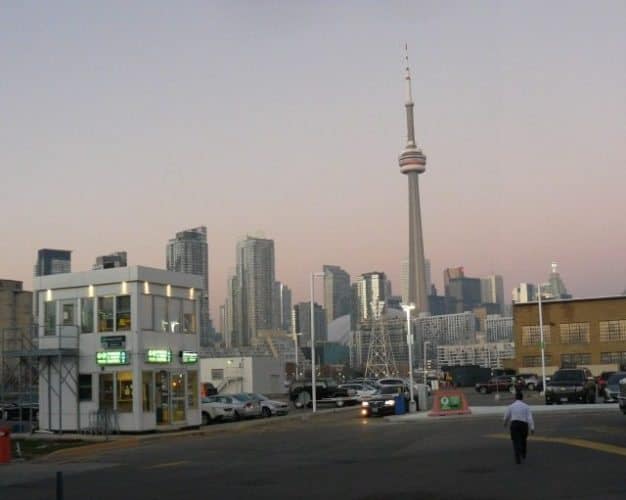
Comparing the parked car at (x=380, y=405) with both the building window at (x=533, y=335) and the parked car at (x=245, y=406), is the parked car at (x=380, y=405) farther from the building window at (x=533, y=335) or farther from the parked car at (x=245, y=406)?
Answer: the building window at (x=533, y=335)

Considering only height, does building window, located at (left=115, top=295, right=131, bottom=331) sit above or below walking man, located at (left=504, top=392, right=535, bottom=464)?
above

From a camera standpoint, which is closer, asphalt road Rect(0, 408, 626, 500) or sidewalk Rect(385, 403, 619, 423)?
asphalt road Rect(0, 408, 626, 500)

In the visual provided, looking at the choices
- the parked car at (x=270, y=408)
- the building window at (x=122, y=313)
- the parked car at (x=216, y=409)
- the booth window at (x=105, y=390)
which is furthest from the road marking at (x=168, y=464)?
the parked car at (x=270, y=408)

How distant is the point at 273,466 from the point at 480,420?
675 inches

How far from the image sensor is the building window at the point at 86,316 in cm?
3994

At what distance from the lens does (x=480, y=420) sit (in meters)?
37.3

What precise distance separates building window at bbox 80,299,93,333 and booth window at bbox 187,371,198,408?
5.19 meters

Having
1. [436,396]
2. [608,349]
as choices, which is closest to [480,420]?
[436,396]

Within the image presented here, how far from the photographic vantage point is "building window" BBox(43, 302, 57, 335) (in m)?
40.7

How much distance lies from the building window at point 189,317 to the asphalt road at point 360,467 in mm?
8653

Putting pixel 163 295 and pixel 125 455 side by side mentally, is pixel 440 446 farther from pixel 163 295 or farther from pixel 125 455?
pixel 163 295

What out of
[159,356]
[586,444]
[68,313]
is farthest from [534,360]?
[586,444]

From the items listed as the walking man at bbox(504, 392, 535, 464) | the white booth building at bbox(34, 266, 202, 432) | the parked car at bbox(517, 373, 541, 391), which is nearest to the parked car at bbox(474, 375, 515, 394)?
the parked car at bbox(517, 373, 541, 391)

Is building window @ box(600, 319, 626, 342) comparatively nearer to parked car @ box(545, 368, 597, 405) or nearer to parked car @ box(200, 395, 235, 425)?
parked car @ box(545, 368, 597, 405)
